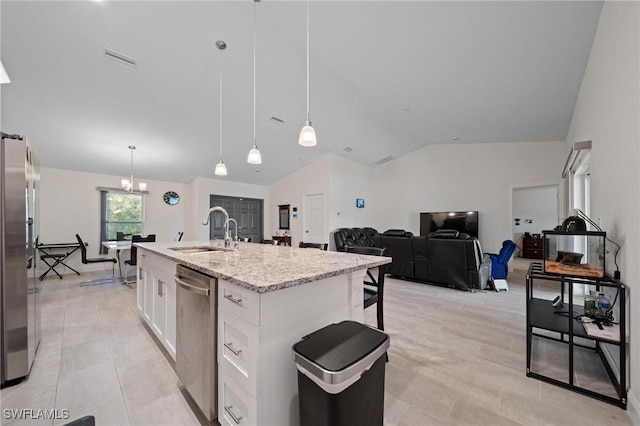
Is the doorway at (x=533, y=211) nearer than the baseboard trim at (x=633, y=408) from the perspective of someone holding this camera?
No

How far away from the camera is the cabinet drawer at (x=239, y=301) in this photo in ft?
3.59

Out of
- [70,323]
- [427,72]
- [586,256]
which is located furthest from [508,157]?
[70,323]

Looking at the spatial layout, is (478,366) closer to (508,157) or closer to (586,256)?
(586,256)

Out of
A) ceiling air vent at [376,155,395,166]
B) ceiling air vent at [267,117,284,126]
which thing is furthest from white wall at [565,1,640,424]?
ceiling air vent at [376,155,395,166]

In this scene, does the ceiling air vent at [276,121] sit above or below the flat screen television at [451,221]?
above

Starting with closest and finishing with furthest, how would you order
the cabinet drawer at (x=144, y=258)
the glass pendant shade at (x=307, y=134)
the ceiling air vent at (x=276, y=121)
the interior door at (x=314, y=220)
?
the glass pendant shade at (x=307, y=134) < the cabinet drawer at (x=144, y=258) < the ceiling air vent at (x=276, y=121) < the interior door at (x=314, y=220)

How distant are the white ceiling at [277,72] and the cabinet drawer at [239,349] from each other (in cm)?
290

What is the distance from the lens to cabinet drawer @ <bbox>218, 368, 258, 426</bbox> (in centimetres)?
114

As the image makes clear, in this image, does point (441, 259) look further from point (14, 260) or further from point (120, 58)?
point (120, 58)

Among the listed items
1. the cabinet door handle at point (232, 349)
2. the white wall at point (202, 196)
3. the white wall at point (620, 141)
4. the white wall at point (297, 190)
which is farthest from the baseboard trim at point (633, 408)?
the white wall at point (202, 196)

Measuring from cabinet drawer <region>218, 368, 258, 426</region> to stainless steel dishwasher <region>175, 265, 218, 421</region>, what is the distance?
67 mm

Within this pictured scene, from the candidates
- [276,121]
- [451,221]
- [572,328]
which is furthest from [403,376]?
[451,221]

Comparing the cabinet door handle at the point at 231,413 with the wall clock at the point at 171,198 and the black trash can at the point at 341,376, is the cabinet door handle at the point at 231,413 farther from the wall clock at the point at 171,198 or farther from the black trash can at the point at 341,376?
the wall clock at the point at 171,198

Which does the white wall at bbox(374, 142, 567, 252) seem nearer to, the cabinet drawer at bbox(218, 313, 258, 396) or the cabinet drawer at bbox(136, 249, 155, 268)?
the cabinet drawer at bbox(136, 249, 155, 268)
